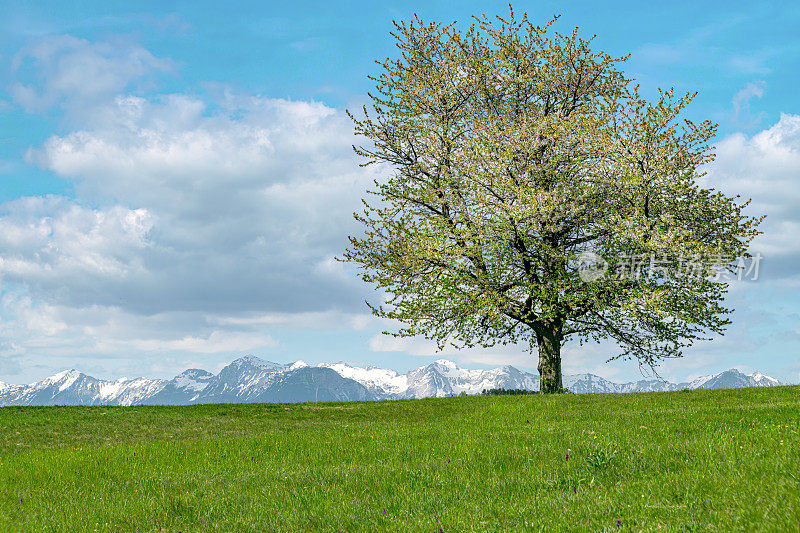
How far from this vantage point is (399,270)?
31.8 m

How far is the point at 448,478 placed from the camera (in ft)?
31.5

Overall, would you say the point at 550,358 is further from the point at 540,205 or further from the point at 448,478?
the point at 448,478

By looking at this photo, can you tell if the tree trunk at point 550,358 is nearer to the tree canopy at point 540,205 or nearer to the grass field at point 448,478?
the tree canopy at point 540,205

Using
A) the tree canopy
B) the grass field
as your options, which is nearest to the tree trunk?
the tree canopy

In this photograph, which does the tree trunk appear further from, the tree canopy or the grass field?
the grass field

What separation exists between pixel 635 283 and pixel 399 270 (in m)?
11.5

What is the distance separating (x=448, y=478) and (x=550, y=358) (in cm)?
2319

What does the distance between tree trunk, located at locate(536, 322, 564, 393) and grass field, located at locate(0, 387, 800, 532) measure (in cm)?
1387

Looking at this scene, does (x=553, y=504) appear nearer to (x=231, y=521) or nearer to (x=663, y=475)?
(x=663, y=475)

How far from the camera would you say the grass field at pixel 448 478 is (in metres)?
7.21

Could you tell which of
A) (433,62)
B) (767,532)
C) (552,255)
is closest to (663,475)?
(767,532)

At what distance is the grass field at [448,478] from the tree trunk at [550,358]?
13866 mm

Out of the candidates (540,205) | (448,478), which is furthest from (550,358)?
(448,478)

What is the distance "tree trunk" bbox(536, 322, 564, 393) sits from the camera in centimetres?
3144
